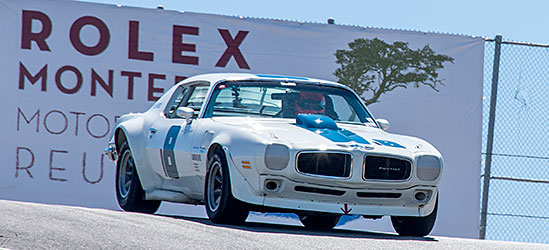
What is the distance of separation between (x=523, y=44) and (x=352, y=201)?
757cm

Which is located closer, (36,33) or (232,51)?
(36,33)

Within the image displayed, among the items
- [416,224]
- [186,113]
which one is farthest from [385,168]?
[186,113]

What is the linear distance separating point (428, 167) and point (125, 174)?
3.30 metres

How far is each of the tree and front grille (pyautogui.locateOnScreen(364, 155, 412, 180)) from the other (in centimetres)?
704

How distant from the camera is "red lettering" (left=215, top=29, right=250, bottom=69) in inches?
580

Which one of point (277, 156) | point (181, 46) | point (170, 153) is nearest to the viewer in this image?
point (277, 156)

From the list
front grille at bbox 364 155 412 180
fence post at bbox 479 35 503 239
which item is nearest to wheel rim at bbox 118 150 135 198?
front grille at bbox 364 155 412 180

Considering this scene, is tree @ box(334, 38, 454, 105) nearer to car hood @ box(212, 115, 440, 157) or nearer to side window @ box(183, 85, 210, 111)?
side window @ box(183, 85, 210, 111)

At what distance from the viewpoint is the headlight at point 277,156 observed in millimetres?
7621

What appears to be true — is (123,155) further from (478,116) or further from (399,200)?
(478,116)

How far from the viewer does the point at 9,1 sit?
14281 millimetres

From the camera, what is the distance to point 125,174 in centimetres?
1022

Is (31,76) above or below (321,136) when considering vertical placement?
above

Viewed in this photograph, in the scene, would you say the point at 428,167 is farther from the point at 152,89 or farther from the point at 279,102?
the point at 152,89
